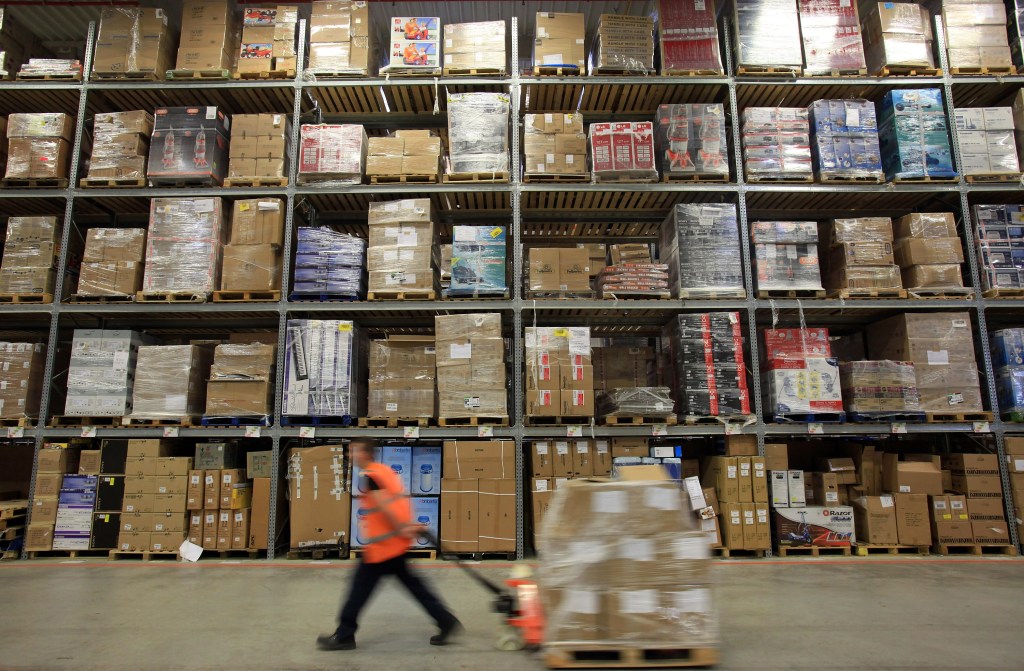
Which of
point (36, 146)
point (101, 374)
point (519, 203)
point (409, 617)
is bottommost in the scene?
point (409, 617)

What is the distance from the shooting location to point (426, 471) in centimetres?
668

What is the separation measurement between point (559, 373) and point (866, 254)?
4.23 m

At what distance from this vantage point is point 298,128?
7.36 meters

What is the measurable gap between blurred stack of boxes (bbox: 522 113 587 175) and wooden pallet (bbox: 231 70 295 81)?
3.26 m

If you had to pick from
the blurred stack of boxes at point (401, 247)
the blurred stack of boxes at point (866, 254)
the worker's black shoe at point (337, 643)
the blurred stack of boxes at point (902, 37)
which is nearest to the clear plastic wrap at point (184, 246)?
the blurred stack of boxes at point (401, 247)

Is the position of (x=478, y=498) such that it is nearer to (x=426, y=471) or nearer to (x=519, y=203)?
(x=426, y=471)

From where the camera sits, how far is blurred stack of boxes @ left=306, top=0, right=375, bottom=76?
734cm

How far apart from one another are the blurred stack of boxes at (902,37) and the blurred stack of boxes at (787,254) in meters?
2.65

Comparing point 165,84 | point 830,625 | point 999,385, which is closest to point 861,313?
point 999,385

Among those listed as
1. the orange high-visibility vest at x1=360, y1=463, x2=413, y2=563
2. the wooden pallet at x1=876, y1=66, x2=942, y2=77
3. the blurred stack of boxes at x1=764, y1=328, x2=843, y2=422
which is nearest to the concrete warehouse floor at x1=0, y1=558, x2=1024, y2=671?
the orange high-visibility vest at x1=360, y1=463, x2=413, y2=563

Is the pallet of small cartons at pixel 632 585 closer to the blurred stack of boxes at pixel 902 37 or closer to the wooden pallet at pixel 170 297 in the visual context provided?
the wooden pallet at pixel 170 297

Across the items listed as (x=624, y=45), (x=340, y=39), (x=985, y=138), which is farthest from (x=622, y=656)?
(x=985, y=138)

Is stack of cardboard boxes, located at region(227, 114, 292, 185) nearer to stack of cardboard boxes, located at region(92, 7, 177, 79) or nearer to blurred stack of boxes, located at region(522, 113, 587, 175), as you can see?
stack of cardboard boxes, located at region(92, 7, 177, 79)

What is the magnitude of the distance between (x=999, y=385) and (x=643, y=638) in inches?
265
